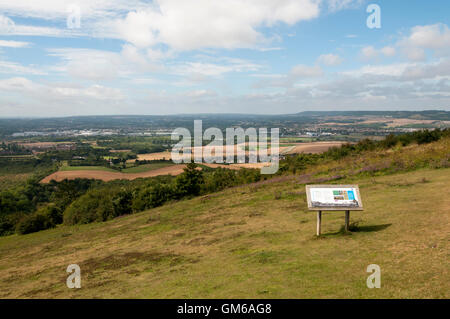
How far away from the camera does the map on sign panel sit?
10844mm

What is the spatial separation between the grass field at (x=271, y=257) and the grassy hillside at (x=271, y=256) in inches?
1.4

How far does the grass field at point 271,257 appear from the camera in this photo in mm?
7699

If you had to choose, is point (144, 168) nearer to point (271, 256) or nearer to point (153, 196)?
point (153, 196)

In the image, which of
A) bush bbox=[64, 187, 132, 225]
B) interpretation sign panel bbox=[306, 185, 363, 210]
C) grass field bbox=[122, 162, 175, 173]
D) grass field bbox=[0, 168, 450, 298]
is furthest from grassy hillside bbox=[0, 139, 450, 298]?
grass field bbox=[122, 162, 175, 173]

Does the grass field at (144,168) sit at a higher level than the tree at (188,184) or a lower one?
lower

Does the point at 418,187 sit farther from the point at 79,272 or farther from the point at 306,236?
the point at 79,272

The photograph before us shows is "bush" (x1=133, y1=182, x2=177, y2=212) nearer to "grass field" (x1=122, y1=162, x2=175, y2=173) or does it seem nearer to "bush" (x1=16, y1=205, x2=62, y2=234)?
"bush" (x1=16, y1=205, x2=62, y2=234)

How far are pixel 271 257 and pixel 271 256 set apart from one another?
11 cm

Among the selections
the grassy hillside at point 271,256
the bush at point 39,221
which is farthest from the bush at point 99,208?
the grassy hillside at point 271,256

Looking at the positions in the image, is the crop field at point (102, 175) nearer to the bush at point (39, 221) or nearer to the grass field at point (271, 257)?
the bush at point (39, 221)

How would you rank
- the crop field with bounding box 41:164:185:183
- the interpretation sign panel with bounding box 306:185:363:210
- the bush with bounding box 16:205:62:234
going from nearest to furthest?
the interpretation sign panel with bounding box 306:185:363:210 → the bush with bounding box 16:205:62:234 → the crop field with bounding box 41:164:185:183

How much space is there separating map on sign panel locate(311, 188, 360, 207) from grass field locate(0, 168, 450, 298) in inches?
53.4

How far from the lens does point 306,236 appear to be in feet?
39.7
